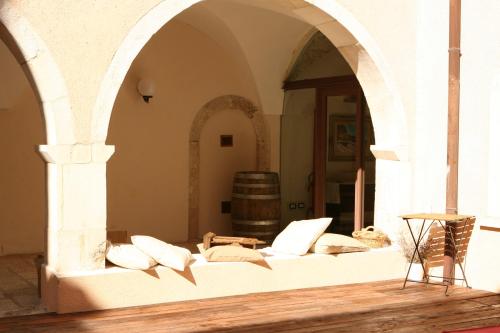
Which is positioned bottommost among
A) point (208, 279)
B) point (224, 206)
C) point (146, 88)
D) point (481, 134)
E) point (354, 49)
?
point (208, 279)

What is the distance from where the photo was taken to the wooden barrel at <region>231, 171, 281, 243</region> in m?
8.53

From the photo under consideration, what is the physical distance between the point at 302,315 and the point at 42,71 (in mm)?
2509

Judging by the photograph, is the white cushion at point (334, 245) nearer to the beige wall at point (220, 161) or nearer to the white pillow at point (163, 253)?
the white pillow at point (163, 253)

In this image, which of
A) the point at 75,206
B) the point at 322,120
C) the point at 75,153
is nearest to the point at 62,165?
the point at 75,153

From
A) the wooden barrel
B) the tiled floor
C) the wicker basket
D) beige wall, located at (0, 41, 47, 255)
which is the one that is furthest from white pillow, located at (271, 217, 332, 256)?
beige wall, located at (0, 41, 47, 255)

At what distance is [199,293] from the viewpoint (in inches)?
219

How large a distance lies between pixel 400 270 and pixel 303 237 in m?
1.10

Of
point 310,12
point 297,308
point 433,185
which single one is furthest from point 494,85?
point 297,308

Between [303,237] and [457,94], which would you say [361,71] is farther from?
[303,237]

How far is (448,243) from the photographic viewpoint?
21.1ft

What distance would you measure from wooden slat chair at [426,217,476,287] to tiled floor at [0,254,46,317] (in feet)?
11.1

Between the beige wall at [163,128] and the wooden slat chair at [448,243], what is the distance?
3.38 meters

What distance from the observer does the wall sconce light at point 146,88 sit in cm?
829

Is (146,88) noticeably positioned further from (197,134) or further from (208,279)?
(208,279)
